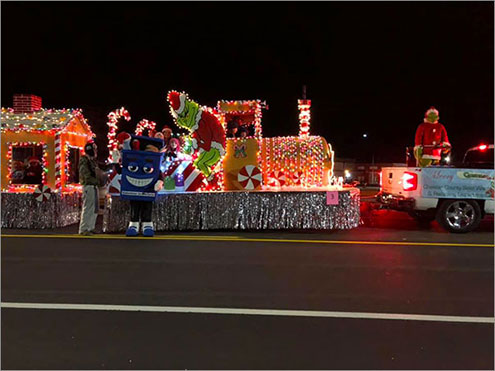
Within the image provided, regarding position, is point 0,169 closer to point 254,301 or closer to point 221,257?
point 221,257

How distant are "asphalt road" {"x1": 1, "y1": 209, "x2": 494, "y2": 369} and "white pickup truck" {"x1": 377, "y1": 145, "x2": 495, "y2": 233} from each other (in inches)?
48.0

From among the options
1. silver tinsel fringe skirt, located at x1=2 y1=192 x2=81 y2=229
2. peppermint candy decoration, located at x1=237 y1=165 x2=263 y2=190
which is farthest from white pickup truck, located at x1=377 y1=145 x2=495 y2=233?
silver tinsel fringe skirt, located at x1=2 y1=192 x2=81 y2=229

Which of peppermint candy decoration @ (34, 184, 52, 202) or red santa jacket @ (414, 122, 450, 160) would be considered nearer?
peppermint candy decoration @ (34, 184, 52, 202)

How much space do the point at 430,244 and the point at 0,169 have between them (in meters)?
10.2

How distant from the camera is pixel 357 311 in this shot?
16.0 ft

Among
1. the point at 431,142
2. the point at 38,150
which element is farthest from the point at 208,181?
the point at 431,142

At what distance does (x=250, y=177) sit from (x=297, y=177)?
3.64 ft

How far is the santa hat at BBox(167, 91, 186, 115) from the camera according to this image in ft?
34.1

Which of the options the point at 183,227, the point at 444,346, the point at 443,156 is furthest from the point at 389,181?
the point at 444,346

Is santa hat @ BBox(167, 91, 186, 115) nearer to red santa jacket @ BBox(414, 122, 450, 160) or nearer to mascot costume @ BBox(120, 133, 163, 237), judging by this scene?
mascot costume @ BBox(120, 133, 163, 237)

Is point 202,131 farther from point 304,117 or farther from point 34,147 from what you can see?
point 34,147

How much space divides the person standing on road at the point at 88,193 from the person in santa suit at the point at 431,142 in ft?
24.6

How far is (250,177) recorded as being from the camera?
421 inches

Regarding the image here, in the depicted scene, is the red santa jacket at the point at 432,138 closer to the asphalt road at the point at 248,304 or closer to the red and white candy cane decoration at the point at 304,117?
the red and white candy cane decoration at the point at 304,117
